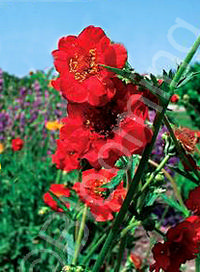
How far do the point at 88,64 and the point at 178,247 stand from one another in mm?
282

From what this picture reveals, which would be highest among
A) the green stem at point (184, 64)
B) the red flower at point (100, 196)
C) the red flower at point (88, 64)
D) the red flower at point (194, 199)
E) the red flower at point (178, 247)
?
the red flower at point (88, 64)

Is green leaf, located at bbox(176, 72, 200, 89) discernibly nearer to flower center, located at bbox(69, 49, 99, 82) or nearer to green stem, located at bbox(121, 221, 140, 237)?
flower center, located at bbox(69, 49, 99, 82)

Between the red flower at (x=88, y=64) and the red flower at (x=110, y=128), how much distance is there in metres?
0.02

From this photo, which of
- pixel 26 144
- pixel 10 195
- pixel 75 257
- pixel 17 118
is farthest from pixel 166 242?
pixel 17 118

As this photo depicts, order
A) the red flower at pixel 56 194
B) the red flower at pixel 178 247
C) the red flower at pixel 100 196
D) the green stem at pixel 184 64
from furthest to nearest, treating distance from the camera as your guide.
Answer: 1. the red flower at pixel 56 194
2. the red flower at pixel 100 196
3. the red flower at pixel 178 247
4. the green stem at pixel 184 64

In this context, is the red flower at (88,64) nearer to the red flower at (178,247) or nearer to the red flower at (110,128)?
the red flower at (110,128)

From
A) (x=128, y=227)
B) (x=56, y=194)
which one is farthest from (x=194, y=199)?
(x=56, y=194)

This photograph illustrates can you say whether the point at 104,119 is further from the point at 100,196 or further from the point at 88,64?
the point at 100,196

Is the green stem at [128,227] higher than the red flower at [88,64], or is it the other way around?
the red flower at [88,64]

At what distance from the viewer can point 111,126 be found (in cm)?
51

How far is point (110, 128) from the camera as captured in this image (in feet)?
1.69

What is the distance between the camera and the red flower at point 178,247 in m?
0.59

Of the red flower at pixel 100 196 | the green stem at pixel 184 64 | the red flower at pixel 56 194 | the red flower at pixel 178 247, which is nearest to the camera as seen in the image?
the green stem at pixel 184 64

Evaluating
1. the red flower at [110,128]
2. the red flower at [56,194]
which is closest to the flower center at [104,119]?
the red flower at [110,128]
